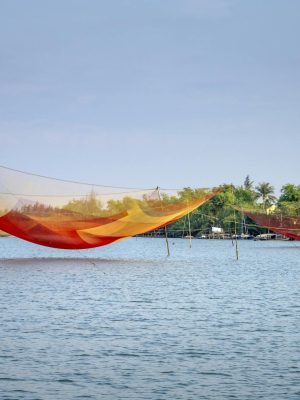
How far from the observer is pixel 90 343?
51.6ft

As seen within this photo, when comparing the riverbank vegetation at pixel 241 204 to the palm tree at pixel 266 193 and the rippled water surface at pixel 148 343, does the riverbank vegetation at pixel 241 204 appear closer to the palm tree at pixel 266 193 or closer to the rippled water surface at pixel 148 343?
the palm tree at pixel 266 193

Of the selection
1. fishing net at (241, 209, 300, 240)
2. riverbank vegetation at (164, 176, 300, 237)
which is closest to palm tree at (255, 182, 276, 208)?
riverbank vegetation at (164, 176, 300, 237)

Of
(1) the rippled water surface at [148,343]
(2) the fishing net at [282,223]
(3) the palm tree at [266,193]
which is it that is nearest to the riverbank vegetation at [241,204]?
(3) the palm tree at [266,193]

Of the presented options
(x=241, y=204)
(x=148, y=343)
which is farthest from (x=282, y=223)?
(x=241, y=204)

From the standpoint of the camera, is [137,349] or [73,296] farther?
[73,296]

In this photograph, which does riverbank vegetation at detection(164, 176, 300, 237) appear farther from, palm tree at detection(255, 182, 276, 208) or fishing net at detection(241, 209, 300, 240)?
fishing net at detection(241, 209, 300, 240)

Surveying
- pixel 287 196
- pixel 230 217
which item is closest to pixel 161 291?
pixel 287 196

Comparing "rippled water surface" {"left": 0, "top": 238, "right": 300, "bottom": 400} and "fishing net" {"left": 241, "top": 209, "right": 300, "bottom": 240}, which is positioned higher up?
"fishing net" {"left": 241, "top": 209, "right": 300, "bottom": 240}

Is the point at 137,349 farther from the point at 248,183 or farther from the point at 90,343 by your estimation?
the point at 248,183

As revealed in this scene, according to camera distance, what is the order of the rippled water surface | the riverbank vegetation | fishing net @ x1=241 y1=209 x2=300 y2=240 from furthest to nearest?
the riverbank vegetation < fishing net @ x1=241 y1=209 x2=300 y2=240 < the rippled water surface

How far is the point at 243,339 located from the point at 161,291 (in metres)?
11.4

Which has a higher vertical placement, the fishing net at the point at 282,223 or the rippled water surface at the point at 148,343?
the fishing net at the point at 282,223

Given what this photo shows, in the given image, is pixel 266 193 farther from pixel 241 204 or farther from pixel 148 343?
pixel 148 343

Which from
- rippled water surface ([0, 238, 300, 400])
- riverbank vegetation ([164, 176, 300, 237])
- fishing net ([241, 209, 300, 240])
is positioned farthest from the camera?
riverbank vegetation ([164, 176, 300, 237])
